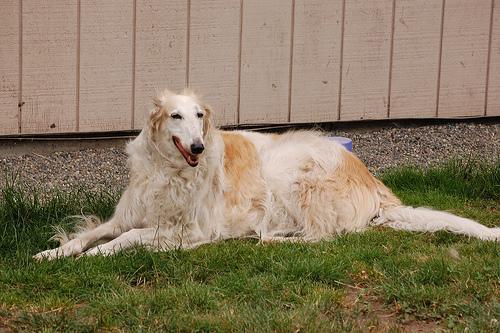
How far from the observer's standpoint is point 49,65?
25.7 feet

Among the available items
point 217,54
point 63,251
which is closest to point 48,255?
point 63,251

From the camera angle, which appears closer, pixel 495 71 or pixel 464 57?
pixel 464 57

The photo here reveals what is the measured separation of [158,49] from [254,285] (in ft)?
11.1

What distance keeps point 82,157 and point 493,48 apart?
3588 millimetres

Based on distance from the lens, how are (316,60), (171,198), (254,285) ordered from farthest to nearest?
1. (316,60)
2. (171,198)
3. (254,285)

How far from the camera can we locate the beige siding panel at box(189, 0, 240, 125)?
8211 millimetres

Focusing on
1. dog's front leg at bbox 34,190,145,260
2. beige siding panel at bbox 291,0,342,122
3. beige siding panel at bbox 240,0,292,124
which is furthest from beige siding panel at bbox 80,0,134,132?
dog's front leg at bbox 34,190,145,260

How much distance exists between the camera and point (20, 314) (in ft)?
15.6

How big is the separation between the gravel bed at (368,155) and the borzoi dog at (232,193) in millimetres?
952

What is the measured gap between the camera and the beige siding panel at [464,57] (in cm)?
902

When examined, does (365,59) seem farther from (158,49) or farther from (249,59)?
(158,49)

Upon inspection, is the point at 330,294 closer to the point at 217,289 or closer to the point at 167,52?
the point at 217,289

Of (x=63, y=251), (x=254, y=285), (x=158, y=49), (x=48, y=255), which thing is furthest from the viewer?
(x=158, y=49)

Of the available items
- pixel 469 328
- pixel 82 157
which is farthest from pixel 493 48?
pixel 469 328
